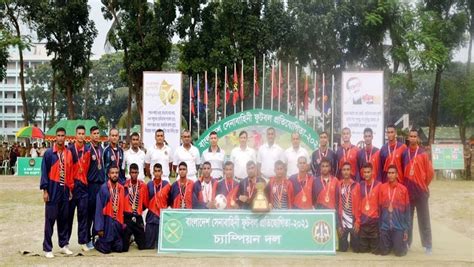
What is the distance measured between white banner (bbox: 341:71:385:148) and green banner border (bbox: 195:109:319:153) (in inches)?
53.7

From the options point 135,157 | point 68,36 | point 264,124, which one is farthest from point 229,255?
point 68,36

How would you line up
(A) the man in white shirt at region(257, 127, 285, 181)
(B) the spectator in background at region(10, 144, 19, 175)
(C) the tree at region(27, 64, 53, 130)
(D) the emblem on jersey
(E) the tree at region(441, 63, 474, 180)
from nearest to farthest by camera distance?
1. (D) the emblem on jersey
2. (A) the man in white shirt at region(257, 127, 285, 181)
3. (B) the spectator in background at region(10, 144, 19, 175)
4. (E) the tree at region(441, 63, 474, 180)
5. (C) the tree at region(27, 64, 53, 130)

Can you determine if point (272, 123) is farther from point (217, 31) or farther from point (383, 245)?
point (217, 31)

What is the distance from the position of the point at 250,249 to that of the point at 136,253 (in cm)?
168

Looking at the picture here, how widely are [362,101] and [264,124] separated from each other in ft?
8.88

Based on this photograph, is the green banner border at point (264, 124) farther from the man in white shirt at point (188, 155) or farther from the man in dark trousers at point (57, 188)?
the man in dark trousers at point (57, 188)

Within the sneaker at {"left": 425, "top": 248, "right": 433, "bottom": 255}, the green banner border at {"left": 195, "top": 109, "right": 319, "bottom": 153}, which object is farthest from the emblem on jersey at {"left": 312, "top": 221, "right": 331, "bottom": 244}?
the green banner border at {"left": 195, "top": 109, "right": 319, "bottom": 153}

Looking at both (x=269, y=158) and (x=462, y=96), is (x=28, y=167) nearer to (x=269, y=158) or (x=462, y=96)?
(x=269, y=158)

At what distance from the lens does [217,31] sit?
103ft

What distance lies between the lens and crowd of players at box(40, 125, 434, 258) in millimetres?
9023

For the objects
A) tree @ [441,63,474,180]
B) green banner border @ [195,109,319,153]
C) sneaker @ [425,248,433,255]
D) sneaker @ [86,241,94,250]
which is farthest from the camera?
tree @ [441,63,474,180]

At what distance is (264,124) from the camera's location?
16.0 m

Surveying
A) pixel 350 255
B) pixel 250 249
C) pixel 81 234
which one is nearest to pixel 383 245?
pixel 350 255

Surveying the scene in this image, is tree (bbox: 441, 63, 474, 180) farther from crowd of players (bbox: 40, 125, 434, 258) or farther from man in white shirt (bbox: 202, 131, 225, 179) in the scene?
crowd of players (bbox: 40, 125, 434, 258)
